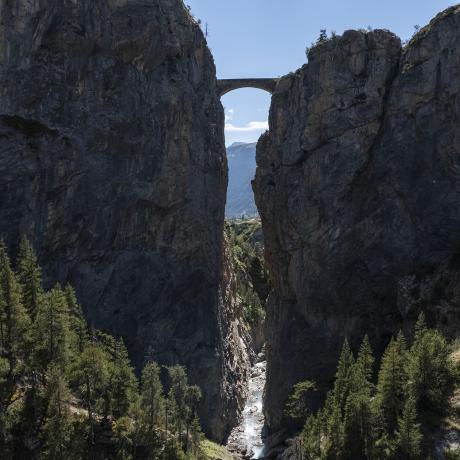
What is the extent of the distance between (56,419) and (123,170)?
43.9m

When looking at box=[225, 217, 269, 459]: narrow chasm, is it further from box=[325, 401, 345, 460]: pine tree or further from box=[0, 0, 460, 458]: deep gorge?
box=[325, 401, 345, 460]: pine tree

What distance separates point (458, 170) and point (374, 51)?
22.6 metres

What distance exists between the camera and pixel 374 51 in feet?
265

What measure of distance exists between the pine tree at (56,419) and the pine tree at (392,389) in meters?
30.9

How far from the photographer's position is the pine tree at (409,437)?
48.0 meters

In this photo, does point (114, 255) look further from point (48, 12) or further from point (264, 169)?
point (48, 12)

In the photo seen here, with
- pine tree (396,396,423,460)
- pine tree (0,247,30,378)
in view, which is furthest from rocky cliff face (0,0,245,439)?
pine tree (396,396,423,460)

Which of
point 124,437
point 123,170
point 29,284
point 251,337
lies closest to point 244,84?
point 123,170

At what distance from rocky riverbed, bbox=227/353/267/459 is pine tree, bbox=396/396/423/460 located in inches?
1279

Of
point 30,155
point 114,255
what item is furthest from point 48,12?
point 114,255

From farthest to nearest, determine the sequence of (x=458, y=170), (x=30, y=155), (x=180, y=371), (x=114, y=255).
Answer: (x=114, y=255) < (x=30, y=155) < (x=458, y=170) < (x=180, y=371)

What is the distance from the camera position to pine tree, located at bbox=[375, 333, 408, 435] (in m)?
53.6

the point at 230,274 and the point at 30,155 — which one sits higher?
the point at 30,155

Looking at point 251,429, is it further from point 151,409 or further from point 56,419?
point 56,419
